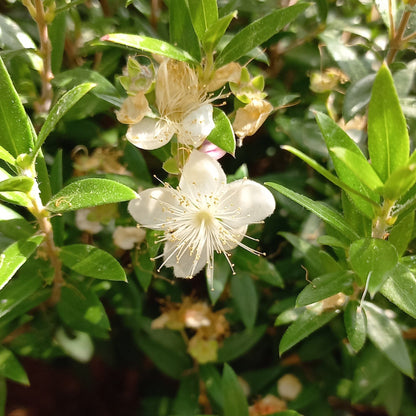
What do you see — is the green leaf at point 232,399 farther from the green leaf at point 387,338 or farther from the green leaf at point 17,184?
the green leaf at point 17,184

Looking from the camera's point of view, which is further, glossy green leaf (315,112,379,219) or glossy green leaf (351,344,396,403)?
glossy green leaf (351,344,396,403)

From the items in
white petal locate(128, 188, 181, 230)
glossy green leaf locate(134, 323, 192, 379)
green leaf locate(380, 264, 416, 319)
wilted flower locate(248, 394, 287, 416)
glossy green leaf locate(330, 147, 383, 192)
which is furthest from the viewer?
glossy green leaf locate(134, 323, 192, 379)

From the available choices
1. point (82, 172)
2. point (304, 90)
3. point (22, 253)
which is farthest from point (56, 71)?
point (304, 90)

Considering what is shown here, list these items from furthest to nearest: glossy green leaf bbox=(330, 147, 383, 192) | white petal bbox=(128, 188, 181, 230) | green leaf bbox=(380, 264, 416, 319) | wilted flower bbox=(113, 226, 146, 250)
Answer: wilted flower bbox=(113, 226, 146, 250)
white petal bbox=(128, 188, 181, 230)
green leaf bbox=(380, 264, 416, 319)
glossy green leaf bbox=(330, 147, 383, 192)

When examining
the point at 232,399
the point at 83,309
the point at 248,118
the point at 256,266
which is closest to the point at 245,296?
the point at 256,266

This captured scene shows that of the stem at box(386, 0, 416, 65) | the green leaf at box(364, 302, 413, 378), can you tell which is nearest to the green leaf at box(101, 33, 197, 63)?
the stem at box(386, 0, 416, 65)

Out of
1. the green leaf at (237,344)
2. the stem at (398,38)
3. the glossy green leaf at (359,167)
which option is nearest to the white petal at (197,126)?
the glossy green leaf at (359,167)

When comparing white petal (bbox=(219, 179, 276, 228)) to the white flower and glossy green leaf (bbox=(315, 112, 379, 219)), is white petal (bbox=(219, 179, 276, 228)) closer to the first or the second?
the white flower

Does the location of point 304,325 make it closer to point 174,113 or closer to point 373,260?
point 373,260
